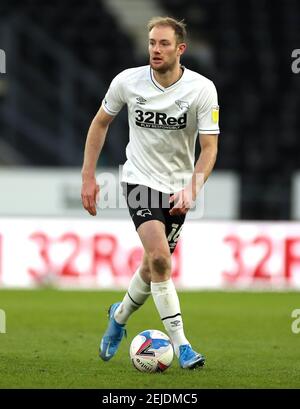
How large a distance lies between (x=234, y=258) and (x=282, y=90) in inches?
260

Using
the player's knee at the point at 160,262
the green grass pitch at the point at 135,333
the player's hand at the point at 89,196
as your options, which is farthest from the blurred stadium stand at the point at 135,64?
the player's knee at the point at 160,262

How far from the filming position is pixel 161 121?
6.53 meters

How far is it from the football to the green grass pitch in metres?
0.06

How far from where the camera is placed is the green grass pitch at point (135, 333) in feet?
19.6

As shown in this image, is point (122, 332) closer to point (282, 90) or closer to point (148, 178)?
point (148, 178)

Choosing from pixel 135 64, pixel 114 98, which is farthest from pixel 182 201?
pixel 135 64

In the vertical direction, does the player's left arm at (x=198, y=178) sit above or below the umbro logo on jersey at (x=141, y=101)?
below

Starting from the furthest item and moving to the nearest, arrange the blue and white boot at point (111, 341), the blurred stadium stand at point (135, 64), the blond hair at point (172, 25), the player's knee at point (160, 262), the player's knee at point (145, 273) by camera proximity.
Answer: the blurred stadium stand at point (135, 64) < the blue and white boot at point (111, 341) < the player's knee at point (145, 273) < the blond hair at point (172, 25) < the player's knee at point (160, 262)

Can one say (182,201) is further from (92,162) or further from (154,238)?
(92,162)

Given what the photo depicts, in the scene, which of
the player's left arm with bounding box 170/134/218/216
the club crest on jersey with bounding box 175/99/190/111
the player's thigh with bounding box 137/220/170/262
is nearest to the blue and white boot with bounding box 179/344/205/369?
the player's thigh with bounding box 137/220/170/262

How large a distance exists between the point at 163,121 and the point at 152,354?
137 cm

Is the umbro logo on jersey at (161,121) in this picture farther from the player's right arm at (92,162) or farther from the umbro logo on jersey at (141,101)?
the player's right arm at (92,162)

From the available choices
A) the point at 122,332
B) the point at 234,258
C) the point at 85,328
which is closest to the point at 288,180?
the point at 234,258

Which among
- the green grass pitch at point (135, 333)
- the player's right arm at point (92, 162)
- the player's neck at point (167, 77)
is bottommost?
the green grass pitch at point (135, 333)
